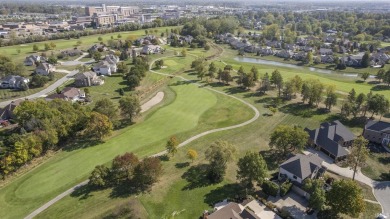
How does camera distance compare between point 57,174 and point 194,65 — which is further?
point 194,65

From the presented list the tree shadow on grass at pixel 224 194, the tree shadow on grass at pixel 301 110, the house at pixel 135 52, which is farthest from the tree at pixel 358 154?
the house at pixel 135 52

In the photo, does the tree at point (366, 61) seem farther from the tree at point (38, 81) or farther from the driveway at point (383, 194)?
the tree at point (38, 81)

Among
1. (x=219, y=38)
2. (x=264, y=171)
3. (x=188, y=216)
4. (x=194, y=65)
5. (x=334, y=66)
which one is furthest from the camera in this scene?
(x=219, y=38)

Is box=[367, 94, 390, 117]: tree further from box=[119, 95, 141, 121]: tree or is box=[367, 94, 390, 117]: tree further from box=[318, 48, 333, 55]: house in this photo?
box=[318, 48, 333, 55]: house

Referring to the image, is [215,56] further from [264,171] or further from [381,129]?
[264,171]

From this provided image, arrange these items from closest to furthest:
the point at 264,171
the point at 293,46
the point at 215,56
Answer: the point at 264,171 < the point at 215,56 < the point at 293,46

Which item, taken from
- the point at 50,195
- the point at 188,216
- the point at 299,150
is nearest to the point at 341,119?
the point at 299,150
